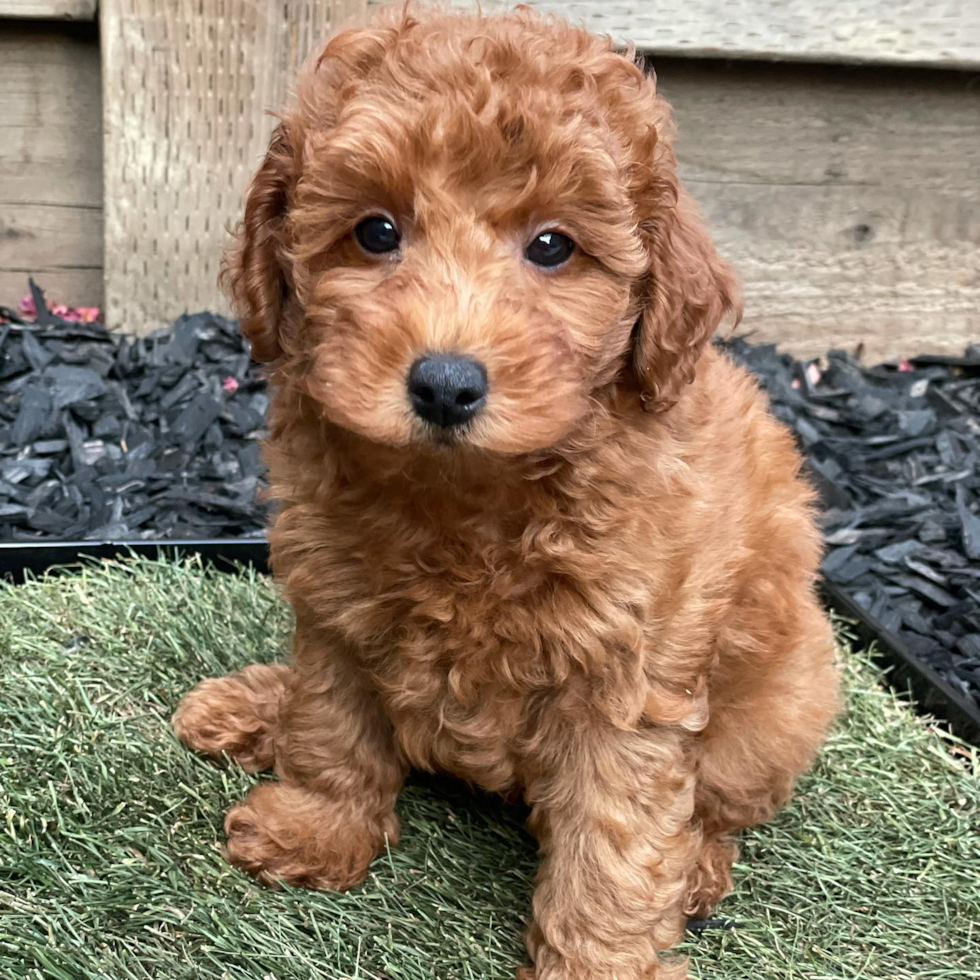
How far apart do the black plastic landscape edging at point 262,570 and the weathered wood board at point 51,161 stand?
1749 mm

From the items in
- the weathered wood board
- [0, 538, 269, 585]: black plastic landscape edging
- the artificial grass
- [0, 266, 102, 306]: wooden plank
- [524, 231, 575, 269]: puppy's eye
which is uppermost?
[524, 231, 575, 269]: puppy's eye

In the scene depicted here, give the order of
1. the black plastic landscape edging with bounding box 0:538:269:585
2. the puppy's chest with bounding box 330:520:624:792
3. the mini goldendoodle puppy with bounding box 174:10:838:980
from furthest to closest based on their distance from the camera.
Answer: the black plastic landscape edging with bounding box 0:538:269:585 → the puppy's chest with bounding box 330:520:624:792 → the mini goldendoodle puppy with bounding box 174:10:838:980

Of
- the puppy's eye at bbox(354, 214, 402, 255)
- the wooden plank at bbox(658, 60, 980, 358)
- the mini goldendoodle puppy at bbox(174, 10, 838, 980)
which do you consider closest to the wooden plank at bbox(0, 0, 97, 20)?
the wooden plank at bbox(658, 60, 980, 358)

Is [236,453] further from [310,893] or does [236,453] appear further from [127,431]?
[310,893]

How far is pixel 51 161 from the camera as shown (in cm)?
506

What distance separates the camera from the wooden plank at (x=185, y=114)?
4727 millimetres

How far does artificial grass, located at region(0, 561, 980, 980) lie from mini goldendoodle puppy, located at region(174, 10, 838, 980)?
17cm

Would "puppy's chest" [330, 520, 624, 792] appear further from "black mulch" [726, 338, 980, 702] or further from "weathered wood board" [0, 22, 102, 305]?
"weathered wood board" [0, 22, 102, 305]

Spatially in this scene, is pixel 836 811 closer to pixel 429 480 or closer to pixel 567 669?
pixel 567 669

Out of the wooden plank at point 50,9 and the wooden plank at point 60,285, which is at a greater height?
the wooden plank at point 50,9

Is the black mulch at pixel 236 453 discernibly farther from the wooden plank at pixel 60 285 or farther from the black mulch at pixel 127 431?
the wooden plank at pixel 60 285

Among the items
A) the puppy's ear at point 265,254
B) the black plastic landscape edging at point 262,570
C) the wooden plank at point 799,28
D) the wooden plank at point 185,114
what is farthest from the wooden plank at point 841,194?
the puppy's ear at point 265,254

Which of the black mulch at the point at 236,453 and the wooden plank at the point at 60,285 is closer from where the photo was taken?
the black mulch at the point at 236,453

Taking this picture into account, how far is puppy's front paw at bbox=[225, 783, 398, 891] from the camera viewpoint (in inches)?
109
